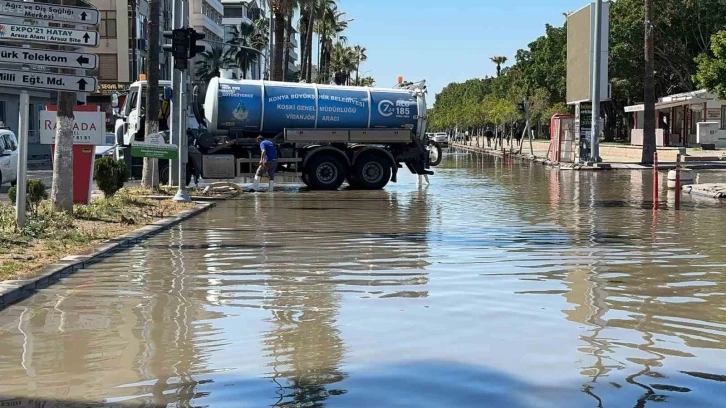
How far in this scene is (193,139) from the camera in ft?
91.1

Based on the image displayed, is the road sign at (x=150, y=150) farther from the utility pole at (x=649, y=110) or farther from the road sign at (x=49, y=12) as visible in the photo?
the utility pole at (x=649, y=110)

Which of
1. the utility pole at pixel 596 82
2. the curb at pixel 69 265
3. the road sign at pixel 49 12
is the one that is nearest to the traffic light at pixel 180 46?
the curb at pixel 69 265

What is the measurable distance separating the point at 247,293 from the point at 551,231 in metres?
7.32

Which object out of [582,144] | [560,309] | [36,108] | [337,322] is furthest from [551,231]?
[36,108]

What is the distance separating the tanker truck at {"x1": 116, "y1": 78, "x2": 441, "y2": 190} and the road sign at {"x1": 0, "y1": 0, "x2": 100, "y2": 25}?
12.6 metres

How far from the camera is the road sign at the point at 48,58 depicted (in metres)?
13.5

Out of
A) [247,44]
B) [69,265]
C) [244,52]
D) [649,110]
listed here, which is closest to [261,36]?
[247,44]

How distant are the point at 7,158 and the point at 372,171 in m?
10.0

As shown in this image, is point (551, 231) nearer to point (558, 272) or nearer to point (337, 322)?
point (558, 272)

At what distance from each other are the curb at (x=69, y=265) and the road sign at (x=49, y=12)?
10.7 feet

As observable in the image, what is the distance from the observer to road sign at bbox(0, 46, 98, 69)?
13.5 meters

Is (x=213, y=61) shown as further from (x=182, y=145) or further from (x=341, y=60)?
(x=182, y=145)

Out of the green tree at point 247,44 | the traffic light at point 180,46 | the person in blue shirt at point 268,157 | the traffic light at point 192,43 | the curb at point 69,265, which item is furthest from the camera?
the green tree at point 247,44

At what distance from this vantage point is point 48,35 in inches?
557
